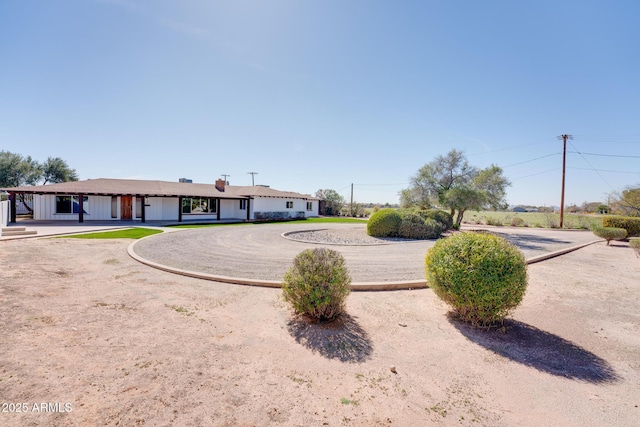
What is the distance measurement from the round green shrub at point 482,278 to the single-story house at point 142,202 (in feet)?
82.8

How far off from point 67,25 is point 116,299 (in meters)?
11.4

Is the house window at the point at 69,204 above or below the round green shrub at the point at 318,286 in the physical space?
above

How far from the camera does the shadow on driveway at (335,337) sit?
158 inches

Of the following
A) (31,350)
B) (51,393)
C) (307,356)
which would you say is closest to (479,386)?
(307,356)

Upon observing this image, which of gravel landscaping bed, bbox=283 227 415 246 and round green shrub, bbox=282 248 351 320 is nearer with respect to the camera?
round green shrub, bbox=282 248 351 320

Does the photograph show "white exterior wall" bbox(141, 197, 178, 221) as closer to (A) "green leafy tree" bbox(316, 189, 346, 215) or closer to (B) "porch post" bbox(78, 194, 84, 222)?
(B) "porch post" bbox(78, 194, 84, 222)

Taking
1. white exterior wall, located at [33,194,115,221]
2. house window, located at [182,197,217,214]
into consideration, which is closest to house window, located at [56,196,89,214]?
white exterior wall, located at [33,194,115,221]

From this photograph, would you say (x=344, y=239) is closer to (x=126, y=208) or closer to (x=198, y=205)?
(x=198, y=205)

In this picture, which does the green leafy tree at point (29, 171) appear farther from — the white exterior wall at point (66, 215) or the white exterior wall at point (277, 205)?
the white exterior wall at point (277, 205)

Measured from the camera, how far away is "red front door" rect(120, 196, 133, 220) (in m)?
25.5

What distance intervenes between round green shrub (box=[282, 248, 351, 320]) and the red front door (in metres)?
26.7

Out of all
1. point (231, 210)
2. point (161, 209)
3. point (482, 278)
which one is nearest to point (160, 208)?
point (161, 209)

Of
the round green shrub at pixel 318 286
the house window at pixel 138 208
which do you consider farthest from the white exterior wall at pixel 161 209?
the round green shrub at pixel 318 286

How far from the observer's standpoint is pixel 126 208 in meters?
25.8
